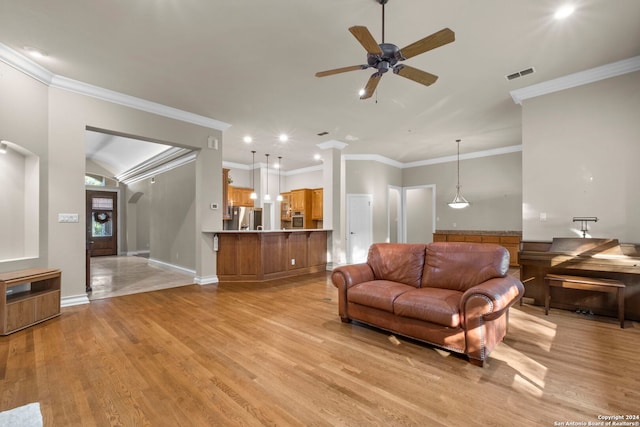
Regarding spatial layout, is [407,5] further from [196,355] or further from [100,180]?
[100,180]

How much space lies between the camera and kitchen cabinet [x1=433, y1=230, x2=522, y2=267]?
22.4 feet

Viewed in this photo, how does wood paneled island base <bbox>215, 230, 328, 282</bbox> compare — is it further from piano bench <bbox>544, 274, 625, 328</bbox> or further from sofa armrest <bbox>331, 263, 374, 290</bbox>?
piano bench <bbox>544, 274, 625, 328</bbox>

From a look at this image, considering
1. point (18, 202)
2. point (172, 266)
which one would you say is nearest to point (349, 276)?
point (18, 202)

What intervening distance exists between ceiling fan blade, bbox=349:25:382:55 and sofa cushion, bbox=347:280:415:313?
2.24 m

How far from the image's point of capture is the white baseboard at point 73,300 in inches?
153

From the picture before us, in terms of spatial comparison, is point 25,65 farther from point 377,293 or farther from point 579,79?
point 579,79

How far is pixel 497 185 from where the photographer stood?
7.50 m

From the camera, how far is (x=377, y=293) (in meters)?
2.91

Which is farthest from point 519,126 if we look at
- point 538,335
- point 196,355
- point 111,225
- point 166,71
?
point 111,225

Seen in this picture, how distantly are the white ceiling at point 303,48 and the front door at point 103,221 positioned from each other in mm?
7741

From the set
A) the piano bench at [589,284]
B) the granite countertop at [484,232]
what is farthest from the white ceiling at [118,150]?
the granite countertop at [484,232]

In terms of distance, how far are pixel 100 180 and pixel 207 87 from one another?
888 centimetres

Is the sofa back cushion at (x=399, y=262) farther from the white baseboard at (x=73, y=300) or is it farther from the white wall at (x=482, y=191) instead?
the white wall at (x=482, y=191)

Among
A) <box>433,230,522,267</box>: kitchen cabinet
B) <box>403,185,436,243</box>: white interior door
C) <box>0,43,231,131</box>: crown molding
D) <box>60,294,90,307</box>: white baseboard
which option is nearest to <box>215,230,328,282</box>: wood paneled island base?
<box>60,294,90,307</box>: white baseboard
